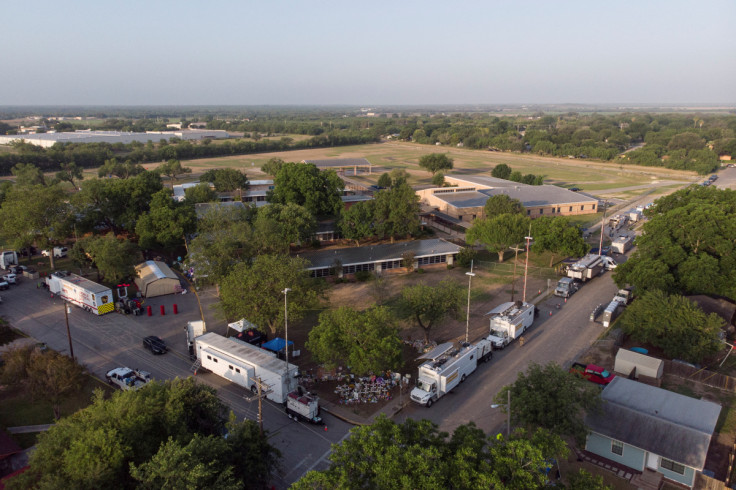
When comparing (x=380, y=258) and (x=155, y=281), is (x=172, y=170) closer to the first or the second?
(x=155, y=281)

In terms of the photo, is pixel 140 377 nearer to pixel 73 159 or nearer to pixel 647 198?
pixel 647 198

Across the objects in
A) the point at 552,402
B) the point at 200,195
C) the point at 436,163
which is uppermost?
the point at 436,163

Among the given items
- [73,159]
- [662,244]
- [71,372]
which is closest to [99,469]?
[71,372]

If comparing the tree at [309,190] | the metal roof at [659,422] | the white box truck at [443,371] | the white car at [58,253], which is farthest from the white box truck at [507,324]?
the white car at [58,253]

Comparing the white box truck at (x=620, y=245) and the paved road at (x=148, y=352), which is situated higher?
the white box truck at (x=620, y=245)

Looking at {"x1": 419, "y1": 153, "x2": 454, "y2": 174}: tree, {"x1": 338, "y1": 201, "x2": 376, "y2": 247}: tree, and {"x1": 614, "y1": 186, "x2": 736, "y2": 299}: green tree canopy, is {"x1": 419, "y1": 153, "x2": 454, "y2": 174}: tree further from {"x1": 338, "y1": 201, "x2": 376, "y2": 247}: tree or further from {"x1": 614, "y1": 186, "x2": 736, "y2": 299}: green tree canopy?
{"x1": 614, "y1": 186, "x2": 736, "y2": 299}: green tree canopy

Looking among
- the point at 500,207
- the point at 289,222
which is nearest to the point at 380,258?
the point at 289,222

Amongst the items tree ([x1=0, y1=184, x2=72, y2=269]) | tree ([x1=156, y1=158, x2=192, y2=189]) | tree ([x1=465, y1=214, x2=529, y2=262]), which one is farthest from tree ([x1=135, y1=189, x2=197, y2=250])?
tree ([x1=156, y1=158, x2=192, y2=189])

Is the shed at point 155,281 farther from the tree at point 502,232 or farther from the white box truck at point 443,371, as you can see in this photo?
the tree at point 502,232
